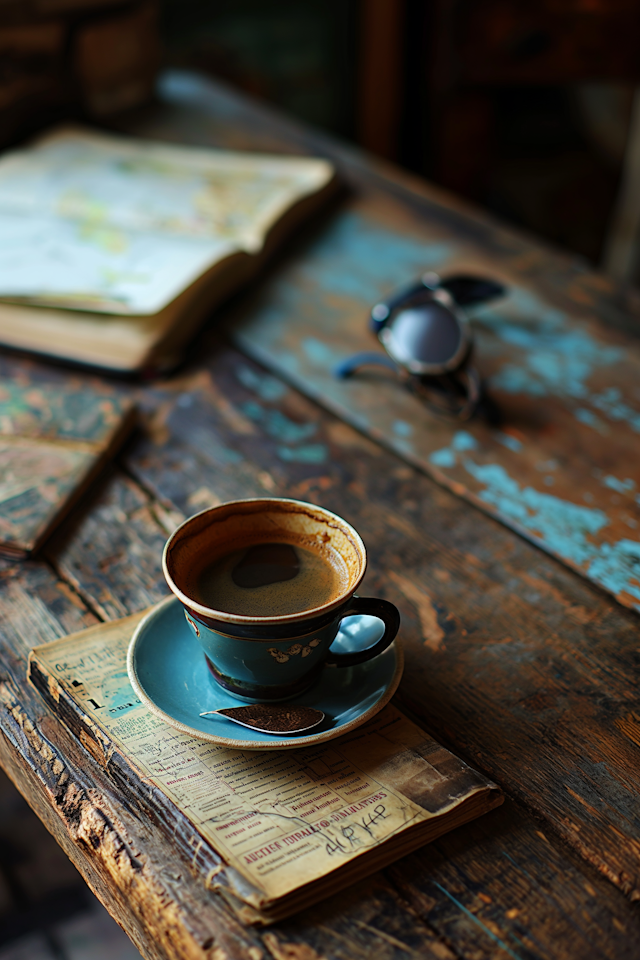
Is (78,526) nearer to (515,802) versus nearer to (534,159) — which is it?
(515,802)

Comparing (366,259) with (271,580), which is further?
(366,259)

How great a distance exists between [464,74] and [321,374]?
1.09 m

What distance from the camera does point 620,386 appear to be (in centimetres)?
95

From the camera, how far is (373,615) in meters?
0.51

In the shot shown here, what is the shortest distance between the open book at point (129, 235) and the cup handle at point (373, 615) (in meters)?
0.54

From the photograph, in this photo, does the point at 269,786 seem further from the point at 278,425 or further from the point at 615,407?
the point at 615,407

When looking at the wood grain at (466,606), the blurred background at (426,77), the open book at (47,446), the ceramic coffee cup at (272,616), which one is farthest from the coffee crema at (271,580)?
the blurred background at (426,77)

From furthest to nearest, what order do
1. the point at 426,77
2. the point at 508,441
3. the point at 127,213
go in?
the point at 426,77 → the point at 127,213 → the point at 508,441

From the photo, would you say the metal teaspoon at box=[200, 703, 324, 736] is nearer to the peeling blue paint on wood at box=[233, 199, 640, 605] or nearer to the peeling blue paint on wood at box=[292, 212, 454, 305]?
the peeling blue paint on wood at box=[233, 199, 640, 605]

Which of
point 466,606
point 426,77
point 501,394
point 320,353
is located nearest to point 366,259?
point 320,353

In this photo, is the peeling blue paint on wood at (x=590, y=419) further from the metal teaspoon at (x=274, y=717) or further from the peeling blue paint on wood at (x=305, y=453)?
the metal teaspoon at (x=274, y=717)

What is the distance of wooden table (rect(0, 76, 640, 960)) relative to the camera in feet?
1.36

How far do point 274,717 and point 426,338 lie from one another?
580 millimetres

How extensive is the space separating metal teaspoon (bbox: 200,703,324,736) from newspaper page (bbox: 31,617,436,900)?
0.10ft
